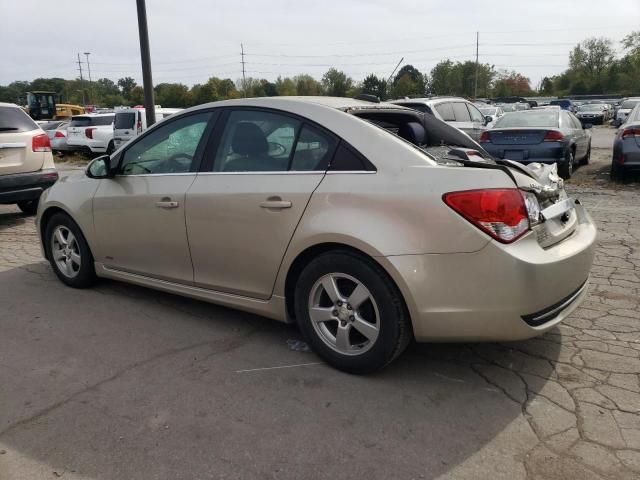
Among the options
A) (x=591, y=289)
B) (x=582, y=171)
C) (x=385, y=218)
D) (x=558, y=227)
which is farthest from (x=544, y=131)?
(x=385, y=218)

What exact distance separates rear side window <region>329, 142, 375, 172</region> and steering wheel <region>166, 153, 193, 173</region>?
48.9 inches


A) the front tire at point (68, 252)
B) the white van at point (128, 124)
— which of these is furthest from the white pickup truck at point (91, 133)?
the front tire at point (68, 252)

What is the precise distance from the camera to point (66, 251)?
4961 millimetres

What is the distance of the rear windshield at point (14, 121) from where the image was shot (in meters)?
7.60

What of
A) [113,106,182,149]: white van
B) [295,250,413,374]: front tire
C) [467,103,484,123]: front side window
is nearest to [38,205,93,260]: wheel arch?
[295,250,413,374]: front tire

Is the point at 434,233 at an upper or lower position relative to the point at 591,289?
upper

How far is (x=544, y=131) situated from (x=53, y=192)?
8.26 metres

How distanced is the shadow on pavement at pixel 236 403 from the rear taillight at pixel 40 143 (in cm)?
445

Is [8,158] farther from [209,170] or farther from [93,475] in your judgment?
[93,475]

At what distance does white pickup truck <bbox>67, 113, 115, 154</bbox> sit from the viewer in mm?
19297

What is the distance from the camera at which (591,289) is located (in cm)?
456

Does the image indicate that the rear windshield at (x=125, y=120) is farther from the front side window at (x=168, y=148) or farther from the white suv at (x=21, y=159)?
the front side window at (x=168, y=148)

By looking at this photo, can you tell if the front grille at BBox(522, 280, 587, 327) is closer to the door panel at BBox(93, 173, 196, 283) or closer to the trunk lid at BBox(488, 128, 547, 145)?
the door panel at BBox(93, 173, 196, 283)

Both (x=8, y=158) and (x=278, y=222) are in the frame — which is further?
(x=8, y=158)
